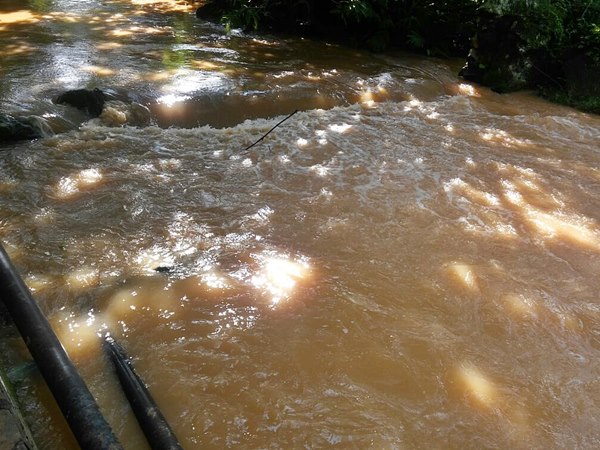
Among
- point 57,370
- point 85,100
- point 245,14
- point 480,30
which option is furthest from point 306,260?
point 245,14

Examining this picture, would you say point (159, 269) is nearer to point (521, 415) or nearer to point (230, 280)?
point (230, 280)

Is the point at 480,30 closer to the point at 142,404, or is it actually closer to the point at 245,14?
the point at 245,14

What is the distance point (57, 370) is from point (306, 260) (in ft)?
5.98

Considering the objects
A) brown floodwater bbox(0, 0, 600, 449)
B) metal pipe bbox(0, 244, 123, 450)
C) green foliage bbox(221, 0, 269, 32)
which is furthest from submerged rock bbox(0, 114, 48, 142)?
green foliage bbox(221, 0, 269, 32)

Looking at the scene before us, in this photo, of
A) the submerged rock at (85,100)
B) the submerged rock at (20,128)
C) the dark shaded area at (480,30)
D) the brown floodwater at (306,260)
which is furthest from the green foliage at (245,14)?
the submerged rock at (20,128)

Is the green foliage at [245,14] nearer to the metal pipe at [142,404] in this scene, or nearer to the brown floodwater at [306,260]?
the brown floodwater at [306,260]

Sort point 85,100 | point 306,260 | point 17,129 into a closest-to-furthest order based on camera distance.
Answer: point 306,260 → point 17,129 → point 85,100

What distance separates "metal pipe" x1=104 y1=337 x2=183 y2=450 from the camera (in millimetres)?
2109

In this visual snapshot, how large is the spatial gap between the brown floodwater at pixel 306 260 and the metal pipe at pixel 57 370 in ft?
0.90

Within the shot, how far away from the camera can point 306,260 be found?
3.56m

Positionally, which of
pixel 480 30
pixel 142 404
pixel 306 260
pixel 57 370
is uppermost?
pixel 480 30

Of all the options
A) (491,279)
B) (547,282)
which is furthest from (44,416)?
(547,282)

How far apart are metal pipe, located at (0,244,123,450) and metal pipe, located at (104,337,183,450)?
0.24 metres

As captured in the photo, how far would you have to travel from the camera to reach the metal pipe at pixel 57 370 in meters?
1.92
